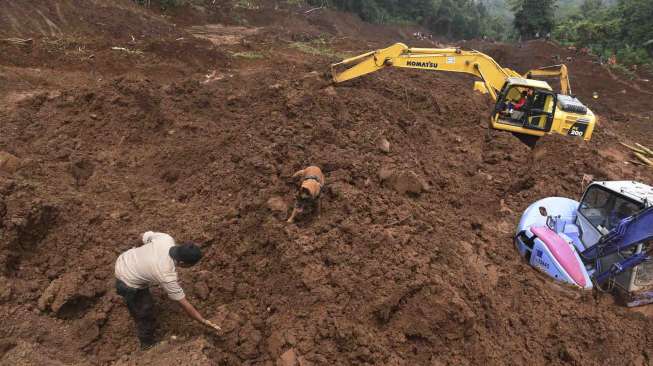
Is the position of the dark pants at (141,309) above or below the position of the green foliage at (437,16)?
above

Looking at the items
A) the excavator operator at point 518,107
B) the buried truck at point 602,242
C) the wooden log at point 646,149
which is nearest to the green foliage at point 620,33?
the wooden log at point 646,149

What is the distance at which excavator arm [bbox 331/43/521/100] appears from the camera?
30.8ft

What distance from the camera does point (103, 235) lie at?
5.44 m

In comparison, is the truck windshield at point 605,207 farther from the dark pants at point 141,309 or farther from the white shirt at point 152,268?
the dark pants at point 141,309

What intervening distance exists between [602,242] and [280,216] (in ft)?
13.9

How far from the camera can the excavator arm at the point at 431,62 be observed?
938 cm

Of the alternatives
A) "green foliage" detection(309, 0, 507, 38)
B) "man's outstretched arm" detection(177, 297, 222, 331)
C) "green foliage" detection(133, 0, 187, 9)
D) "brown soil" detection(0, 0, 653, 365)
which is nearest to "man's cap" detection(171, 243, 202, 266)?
"man's outstretched arm" detection(177, 297, 222, 331)

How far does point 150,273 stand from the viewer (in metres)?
3.76

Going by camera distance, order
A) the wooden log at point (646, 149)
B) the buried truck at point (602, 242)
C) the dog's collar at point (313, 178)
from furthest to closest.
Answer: the wooden log at point (646, 149)
the dog's collar at point (313, 178)
the buried truck at point (602, 242)

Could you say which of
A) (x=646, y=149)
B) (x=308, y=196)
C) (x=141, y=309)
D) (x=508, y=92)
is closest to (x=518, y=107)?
(x=508, y=92)

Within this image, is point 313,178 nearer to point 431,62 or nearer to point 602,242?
point 602,242

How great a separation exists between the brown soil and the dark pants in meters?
0.21

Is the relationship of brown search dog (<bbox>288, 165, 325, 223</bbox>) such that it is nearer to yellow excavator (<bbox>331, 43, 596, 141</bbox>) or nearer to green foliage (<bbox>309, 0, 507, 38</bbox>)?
yellow excavator (<bbox>331, 43, 596, 141</bbox>)

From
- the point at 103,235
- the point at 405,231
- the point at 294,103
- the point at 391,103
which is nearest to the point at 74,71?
the point at 294,103
